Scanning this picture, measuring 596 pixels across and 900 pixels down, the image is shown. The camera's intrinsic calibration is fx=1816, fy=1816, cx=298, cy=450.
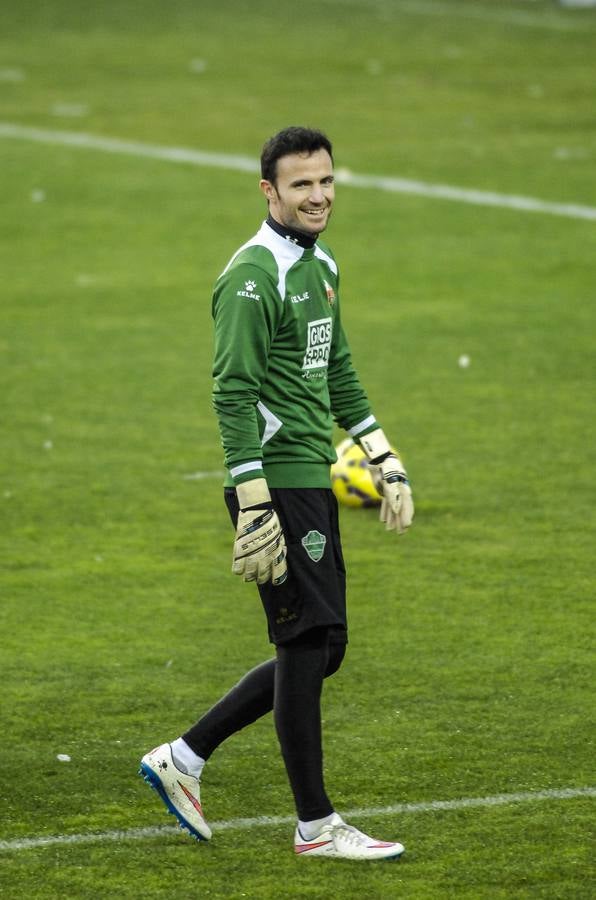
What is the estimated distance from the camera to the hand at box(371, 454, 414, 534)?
236 inches

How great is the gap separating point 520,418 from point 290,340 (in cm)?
610

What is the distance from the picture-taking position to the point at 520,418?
11.6m

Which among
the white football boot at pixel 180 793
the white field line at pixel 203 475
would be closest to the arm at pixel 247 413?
the white football boot at pixel 180 793

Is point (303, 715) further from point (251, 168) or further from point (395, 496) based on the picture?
point (251, 168)

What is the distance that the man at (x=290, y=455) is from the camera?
5.51 meters

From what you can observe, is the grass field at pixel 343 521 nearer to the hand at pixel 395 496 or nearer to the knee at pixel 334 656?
the knee at pixel 334 656

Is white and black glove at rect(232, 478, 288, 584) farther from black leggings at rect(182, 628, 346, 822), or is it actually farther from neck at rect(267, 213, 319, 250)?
neck at rect(267, 213, 319, 250)

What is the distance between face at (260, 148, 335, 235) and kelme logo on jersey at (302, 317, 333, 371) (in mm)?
293

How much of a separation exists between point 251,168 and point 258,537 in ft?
52.2

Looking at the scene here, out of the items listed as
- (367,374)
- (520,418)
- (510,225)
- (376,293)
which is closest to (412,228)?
(510,225)

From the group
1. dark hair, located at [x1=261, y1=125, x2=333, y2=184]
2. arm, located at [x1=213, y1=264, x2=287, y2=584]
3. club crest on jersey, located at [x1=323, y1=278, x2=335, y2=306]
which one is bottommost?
arm, located at [x1=213, y1=264, x2=287, y2=584]

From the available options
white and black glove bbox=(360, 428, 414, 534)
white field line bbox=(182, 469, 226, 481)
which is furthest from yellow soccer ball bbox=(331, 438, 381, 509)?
white and black glove bbox=(360, 428, 414, 534)

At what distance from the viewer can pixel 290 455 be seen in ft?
18.6

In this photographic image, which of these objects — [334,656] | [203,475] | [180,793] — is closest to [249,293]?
[334,656]
